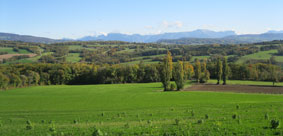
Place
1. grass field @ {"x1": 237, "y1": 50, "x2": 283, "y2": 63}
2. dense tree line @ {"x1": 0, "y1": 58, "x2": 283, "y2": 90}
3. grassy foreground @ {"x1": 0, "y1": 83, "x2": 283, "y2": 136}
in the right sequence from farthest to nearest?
1. grass field @ {"x1": 237, "y1": 50, "x2": 283, "y2": 63}
2. dense tree line @ {"x1": 0, "y1": 58, "x2": 283, "y2": 90}
3. grassy foreground @ {"x1": 0, "y1": 83, "x2": 283, "y2": 136}

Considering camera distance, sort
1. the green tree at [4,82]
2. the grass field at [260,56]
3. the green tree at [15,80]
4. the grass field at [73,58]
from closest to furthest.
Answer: the green tree at [4,82] → the green tree at [15,80] → the grass field at [260,56] → the grass field at [73,58]

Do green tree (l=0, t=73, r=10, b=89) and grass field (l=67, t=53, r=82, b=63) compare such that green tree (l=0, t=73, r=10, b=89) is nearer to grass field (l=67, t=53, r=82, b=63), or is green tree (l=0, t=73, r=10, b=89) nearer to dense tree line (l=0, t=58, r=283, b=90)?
dense tree line (l=0, t=58, r=283, b=90)

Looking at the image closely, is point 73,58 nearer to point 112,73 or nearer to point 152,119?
point 112,73

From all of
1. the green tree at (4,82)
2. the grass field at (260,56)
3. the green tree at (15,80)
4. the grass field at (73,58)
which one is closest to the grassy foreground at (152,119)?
the green tree at (4,82)

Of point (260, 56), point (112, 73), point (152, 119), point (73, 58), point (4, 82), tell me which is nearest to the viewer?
point (152, 119)

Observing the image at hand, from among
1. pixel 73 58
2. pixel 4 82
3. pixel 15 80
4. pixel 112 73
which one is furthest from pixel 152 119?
pixel 73 58

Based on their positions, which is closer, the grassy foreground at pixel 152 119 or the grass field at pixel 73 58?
the grassy foreground at pixel 152 119

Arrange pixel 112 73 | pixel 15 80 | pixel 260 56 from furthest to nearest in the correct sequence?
pixel 260 56
pixel 112 73
pixel 15 80

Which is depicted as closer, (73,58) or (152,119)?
(152,119)

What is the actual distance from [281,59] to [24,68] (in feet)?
481

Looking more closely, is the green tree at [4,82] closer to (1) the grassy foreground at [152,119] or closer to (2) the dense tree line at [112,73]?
(2) the dense tree line at [112,73]

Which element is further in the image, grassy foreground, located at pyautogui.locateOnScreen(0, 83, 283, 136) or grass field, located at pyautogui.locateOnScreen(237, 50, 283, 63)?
grass field, located at pyautogui.locateOnScreen(237, 50, 283, 63)

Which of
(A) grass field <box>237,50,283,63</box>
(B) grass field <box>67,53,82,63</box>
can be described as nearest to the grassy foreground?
(A) grass field <box>237,50,283,63</box>

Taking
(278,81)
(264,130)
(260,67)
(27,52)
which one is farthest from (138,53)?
(264,130)
